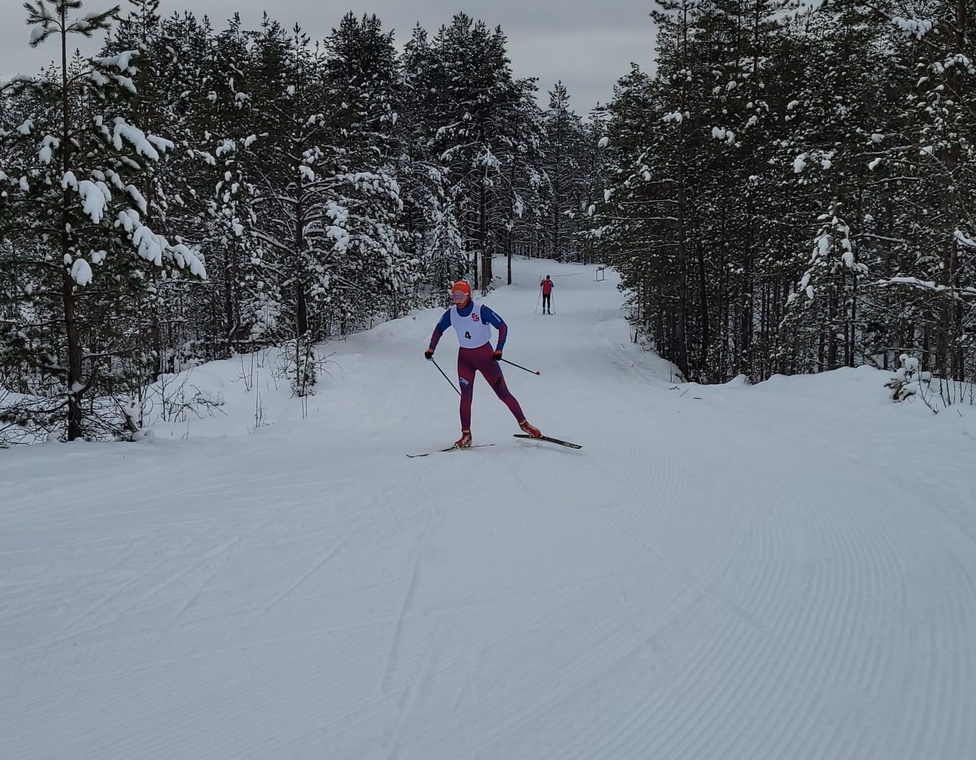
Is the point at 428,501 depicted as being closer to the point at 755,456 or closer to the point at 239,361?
the point at 755,456

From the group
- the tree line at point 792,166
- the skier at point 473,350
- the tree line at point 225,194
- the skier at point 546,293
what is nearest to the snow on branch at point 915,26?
the tree line at point 792,166

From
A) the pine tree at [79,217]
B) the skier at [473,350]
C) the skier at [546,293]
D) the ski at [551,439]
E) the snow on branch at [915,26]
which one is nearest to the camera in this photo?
the pine tree at [79,217]

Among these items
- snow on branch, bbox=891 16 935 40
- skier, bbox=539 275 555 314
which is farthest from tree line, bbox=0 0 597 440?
snow on branch, bbox=891 16 935 40

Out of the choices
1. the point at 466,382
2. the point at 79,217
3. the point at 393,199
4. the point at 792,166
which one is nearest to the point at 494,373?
the point at 466,382

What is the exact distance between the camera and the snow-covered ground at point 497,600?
8.86 ft

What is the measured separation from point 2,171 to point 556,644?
Result: 7.42 metres

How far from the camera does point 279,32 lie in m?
30.9

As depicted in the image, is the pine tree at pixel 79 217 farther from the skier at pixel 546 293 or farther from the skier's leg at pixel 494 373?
the skier at pixel 546 293

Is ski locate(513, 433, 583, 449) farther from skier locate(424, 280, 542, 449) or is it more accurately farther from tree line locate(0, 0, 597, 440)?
tree line locate(0, 0, 597, 440)

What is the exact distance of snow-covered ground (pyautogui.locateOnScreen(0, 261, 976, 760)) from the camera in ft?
8.86

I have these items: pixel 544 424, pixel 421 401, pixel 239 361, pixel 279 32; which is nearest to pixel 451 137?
pixel 279 32

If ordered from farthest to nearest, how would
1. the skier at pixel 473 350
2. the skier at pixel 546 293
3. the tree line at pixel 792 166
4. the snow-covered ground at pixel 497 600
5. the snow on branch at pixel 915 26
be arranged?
the skier at pixel 546 293
the tree line at pixel 792 166
the snow on branch at pixel 915 26
the skier at pixel 473 350
the snow-covered ground at pixel 497 600

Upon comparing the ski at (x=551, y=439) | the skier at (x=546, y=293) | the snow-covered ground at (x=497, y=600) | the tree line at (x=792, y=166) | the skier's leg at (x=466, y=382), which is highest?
the tree line at (x=792, y=166)

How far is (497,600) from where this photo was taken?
12.7 ft
